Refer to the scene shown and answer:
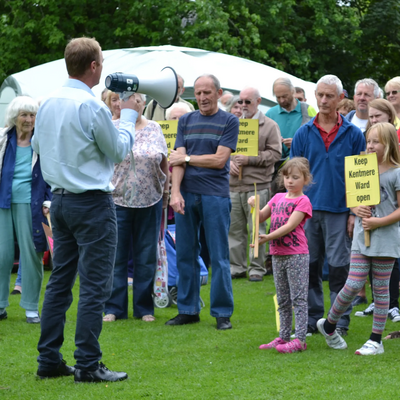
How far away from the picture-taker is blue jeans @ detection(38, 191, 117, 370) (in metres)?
4.80

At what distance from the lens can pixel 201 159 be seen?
6676 millimetres

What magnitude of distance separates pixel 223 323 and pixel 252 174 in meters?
3.06

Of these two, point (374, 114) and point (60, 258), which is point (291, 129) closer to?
point (374, 114)

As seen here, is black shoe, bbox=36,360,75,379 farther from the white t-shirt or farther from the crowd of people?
the white t-shirt

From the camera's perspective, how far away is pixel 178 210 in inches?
265

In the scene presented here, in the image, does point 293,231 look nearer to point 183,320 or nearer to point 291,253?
point 291,253

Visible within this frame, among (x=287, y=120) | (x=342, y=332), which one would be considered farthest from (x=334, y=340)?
(x=287, y=120)

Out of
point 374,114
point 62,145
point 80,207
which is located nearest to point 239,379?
point 80,207

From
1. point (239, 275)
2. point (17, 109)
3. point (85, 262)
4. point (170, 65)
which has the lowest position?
point (239, 275)

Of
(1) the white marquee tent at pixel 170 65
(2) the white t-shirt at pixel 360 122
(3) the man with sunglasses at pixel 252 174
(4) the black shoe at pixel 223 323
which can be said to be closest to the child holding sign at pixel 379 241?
(4) the black shoe at pixel 223 323

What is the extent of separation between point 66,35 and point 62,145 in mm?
17419

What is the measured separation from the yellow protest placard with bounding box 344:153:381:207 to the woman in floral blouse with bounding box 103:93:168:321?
211 cm

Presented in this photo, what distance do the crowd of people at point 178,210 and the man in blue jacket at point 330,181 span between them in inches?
0.5

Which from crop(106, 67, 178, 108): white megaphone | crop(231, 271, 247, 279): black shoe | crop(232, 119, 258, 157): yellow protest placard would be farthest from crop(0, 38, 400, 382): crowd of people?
crop(231, 271, 247, 279): black shoe
